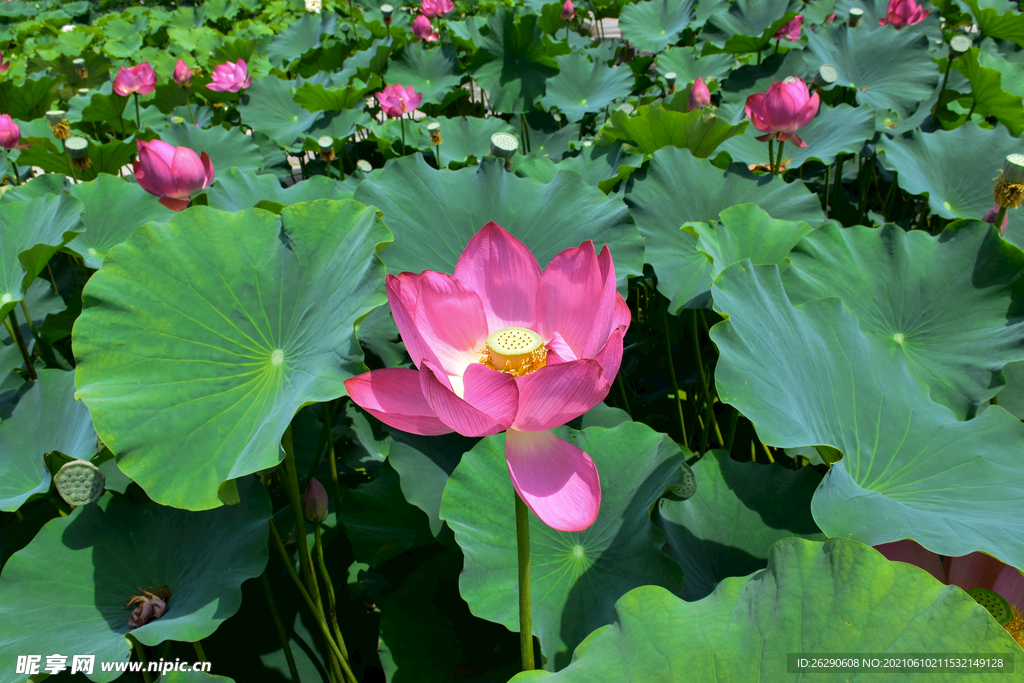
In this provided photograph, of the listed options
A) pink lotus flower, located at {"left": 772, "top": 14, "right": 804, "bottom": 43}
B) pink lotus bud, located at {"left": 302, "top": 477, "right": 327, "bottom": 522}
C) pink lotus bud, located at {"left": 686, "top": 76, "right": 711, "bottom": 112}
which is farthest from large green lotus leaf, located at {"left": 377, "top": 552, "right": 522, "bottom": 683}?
pink lotus flower, located at {"left": 772, "top": 14, "right": 804, "bottom": 43}

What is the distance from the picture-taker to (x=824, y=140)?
2.12m

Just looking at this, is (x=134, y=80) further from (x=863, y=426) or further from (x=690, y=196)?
(x=863, y=426)

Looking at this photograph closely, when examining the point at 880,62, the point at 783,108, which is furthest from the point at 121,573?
the point at 880,62

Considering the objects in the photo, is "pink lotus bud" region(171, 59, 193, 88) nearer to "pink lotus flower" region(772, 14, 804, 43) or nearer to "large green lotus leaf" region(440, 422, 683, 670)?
"pink lotus flower" region(772, 14, 804, 43)

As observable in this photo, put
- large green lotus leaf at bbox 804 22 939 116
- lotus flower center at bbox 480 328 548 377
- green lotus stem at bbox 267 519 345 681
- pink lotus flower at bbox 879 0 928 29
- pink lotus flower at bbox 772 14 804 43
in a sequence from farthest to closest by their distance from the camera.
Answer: pink lotus flower at bbox 772 14 804 43, pink lotus flower at bbox 879 0 928 29, large green lotus leaf at bbox 804 22 939 116, green lotus stem at bbox 267 519 345 681, lotus flower center at bbox 480 328 548 377

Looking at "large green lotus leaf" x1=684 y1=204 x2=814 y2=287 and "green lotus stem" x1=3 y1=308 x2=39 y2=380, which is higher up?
"large green lotus leaf" x1=684 y1=204 x2=814 y2=287

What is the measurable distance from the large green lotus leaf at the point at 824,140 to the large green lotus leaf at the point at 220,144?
6.19 feet

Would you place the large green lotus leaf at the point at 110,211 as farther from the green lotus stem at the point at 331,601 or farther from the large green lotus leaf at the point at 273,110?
the large green lotus leaf at the point at 273,110

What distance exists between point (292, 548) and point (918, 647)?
138 centimetres

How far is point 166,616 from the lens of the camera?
0.99 m

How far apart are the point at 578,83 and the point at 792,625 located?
2823mm

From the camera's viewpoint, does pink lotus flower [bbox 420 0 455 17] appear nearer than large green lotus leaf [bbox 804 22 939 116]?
No

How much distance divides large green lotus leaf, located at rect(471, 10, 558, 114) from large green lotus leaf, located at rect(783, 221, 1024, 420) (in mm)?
1873

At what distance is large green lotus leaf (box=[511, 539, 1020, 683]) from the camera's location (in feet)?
2.02
